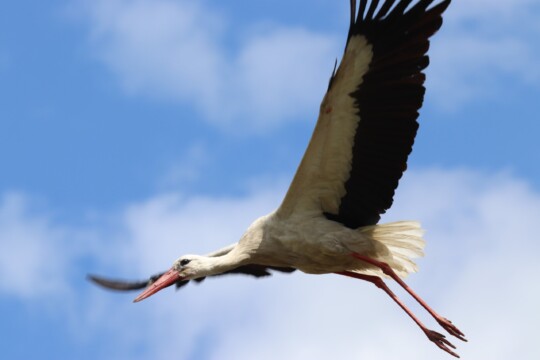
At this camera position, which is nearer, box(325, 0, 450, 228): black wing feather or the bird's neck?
box(325, 0, 450, 228): black wing feather

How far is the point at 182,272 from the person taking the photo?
12664 mm

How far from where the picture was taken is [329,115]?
11.5 m

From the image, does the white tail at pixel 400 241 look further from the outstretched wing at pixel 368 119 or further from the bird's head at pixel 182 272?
the bird's head at pixel 182 272

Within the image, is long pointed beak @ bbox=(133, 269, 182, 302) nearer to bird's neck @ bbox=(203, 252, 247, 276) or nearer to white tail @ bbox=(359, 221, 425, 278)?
bird's neck @ bbox=(203, 252, 247, 276)

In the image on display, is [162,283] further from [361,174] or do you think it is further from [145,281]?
[361,174]

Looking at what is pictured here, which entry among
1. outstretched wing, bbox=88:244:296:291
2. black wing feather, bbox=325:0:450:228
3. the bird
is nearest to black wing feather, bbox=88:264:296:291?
outstretched wing, bbox=88:244:296:291

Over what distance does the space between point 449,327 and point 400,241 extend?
855 millimetres

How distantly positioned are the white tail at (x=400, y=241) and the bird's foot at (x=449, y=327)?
1.82 ft

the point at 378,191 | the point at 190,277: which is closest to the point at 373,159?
the point at 378,191

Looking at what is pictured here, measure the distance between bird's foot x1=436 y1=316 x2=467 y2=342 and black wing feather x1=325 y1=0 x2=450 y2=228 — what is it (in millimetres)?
1088

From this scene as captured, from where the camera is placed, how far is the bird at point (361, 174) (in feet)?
37.0

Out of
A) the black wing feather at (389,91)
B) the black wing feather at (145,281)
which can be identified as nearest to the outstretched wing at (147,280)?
the black wing feather at (145,281)

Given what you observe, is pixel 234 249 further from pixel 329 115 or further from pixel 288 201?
pixel 329 115

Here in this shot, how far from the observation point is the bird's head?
41.2 feet
